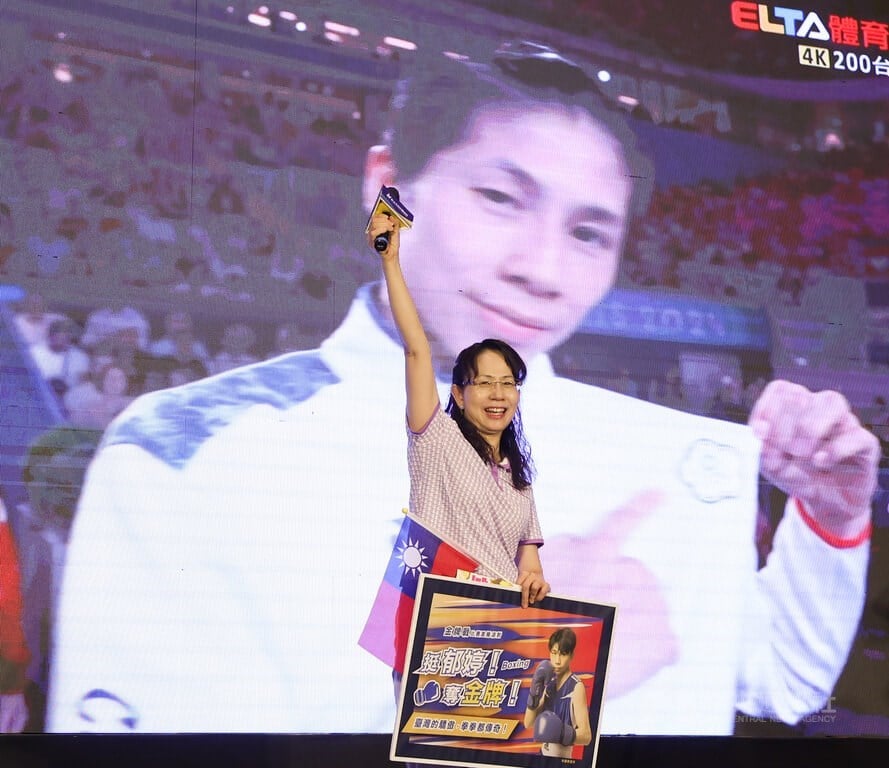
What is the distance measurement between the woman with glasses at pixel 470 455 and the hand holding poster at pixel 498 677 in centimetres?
7

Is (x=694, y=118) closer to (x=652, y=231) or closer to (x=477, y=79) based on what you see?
(x=652, y=231)

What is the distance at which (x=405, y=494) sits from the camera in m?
3.03

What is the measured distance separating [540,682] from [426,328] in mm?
1463

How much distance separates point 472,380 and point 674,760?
1756 millimetres

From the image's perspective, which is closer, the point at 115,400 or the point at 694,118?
the point at 115,400

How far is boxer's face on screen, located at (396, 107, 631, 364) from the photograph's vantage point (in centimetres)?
318

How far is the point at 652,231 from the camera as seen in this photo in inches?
134

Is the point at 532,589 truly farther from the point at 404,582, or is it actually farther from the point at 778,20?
the point at 778,20

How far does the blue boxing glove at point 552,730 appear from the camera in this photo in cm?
185

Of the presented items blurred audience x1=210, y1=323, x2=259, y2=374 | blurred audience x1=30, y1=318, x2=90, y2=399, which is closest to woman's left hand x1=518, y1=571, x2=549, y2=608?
blurred audience x1=210, y1=323, x2=259, y2=374

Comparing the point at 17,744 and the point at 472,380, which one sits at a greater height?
the point at 472,380

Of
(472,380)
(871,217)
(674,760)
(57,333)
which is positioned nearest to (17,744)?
(57,333)

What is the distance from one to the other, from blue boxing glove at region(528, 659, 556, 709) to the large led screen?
3.80ft

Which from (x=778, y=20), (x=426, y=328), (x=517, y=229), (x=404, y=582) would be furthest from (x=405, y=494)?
(x=778, y=20)
